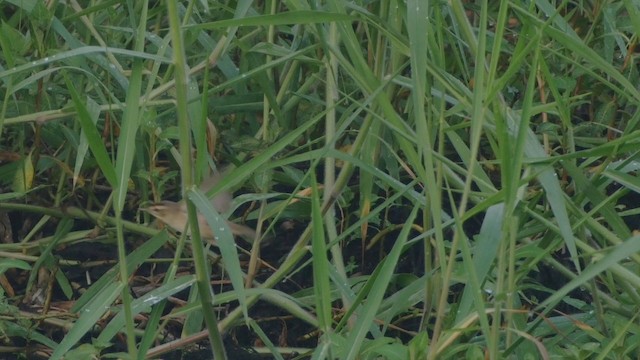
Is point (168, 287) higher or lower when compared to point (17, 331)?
higher

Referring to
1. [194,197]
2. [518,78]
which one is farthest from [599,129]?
[194,197]

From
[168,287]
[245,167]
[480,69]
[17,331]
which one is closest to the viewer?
[480,69]

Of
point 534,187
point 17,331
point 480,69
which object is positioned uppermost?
point 480,69

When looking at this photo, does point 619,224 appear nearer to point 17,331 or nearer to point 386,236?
point 386,236

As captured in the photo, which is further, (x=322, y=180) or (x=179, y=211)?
(x=322, y=180)

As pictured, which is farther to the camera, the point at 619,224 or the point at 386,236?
the point at 386,236

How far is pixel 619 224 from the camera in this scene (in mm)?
1912

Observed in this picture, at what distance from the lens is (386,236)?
258 centimetres

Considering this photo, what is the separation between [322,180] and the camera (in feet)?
8.27

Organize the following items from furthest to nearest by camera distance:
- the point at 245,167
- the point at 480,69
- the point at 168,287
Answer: the point at 168,287 → the point at 245,167 → the point at 480,69

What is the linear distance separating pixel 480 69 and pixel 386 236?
1.01 metres

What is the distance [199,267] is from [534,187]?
88 centimetres

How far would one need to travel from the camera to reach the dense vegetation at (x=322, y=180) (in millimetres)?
1679

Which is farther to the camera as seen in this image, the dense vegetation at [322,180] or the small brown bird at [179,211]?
the small brown bird at [179,211]
